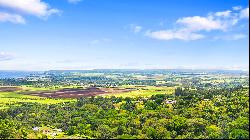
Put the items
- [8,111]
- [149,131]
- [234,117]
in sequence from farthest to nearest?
[8,111] → [234,117] → [149,131]

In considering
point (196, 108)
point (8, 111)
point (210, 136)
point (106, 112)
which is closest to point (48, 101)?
point (8, 111)

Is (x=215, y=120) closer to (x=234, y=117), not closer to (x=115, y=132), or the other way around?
(x=234, y=117)

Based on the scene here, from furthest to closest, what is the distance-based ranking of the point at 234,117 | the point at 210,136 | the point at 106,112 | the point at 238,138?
the point at 106,112, the point at 234,117, the point at 210,136, the point at 238,138

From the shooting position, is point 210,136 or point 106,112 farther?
point 106,112

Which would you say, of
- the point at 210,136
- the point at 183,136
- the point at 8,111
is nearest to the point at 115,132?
the point at 183,136

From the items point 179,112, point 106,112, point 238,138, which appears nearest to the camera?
point 238,138

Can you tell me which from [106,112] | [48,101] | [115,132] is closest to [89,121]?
[106,112]

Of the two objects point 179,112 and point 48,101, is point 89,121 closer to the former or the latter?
point 179,112

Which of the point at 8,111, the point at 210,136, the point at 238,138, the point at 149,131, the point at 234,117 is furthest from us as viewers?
the point at 8,111

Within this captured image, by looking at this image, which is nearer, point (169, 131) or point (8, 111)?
point (169, 131)
